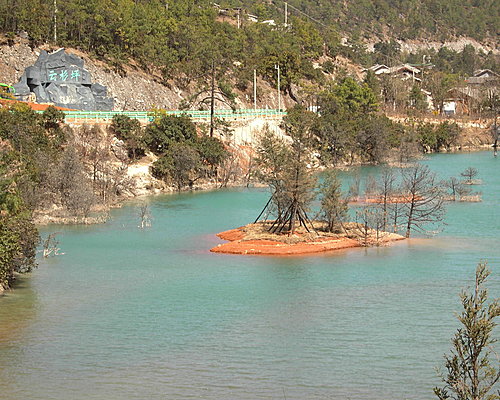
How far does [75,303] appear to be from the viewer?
35.8 meters

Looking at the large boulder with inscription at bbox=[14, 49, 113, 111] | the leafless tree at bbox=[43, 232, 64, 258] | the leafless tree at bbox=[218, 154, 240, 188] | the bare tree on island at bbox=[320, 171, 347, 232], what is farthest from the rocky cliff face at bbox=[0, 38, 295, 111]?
the bare tree on island at bbox=[320, 171, 347, 232]

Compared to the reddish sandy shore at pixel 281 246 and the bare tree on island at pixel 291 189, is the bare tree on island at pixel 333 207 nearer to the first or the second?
the bare tree on island at pixel 291 189

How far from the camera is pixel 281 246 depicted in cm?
4656

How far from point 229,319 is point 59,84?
55.8 m

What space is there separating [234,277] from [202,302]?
4.86 m

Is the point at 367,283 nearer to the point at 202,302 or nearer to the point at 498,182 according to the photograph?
the point at 202,302

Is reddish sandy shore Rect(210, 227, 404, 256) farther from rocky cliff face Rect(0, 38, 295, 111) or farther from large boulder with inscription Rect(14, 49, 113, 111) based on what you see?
rocky cliff face Rect(0, 38, 295, 111)

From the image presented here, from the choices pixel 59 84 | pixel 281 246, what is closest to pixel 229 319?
pixel 281 246

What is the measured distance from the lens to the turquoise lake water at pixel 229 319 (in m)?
25.9

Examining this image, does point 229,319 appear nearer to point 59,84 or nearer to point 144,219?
point 144,219

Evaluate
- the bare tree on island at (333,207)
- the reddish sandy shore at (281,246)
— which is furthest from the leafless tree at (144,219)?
the bare tree on island at (333,207)

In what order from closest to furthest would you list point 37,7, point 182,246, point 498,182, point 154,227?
1. point 182,246
2. point 154,227
3. point 498,182
4. point 37,7

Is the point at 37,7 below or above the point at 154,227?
above

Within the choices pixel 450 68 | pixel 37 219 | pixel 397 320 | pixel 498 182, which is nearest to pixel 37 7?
pixel 37 219
